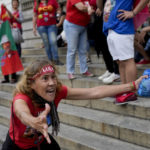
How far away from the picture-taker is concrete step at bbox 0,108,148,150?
9.86 ft

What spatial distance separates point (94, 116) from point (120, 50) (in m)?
1.05

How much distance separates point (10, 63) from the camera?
5.76 meters

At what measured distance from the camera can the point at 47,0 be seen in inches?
211

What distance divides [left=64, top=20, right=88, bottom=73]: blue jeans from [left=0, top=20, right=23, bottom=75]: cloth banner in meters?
1.80

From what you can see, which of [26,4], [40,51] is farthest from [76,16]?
[26,4]

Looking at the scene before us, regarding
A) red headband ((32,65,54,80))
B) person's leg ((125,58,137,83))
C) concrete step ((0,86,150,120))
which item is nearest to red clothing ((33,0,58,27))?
concrete step ((0,86,150,120))

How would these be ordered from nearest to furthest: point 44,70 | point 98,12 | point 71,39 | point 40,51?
point 44,70 < point 98,12 < point 71,39 < point 40,51

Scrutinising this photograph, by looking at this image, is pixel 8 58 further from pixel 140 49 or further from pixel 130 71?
pixel 130 71

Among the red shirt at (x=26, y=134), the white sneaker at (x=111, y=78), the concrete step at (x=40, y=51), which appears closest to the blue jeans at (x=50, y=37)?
the concrete step at (x=40, y=51)

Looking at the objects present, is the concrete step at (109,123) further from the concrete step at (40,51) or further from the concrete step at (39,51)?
the concrete step at (39,51)

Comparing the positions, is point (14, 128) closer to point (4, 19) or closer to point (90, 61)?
point (90, 61)

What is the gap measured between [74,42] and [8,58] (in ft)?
6.99

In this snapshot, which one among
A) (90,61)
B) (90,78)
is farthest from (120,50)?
(90,61)

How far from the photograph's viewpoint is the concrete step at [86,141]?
9.86 ft
